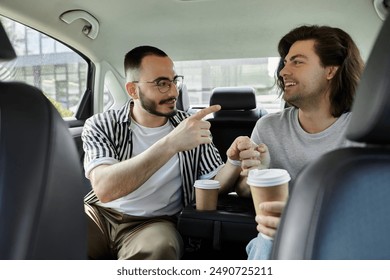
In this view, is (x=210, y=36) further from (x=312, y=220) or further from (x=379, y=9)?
(x=312, y=220)

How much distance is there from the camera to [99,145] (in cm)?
141

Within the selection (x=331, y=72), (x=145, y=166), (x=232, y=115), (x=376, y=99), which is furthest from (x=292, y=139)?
(x=232, y=115)

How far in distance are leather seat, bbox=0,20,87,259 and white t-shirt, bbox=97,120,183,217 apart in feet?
1.98

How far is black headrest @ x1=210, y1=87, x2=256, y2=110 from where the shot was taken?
2299 mm

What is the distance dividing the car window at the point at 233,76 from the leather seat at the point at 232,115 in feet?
0.39

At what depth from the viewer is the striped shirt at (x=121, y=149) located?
55.4 inches

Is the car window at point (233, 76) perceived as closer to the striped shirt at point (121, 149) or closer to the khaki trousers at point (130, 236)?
the striped shirt at point (121, 149)

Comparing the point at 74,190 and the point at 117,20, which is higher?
the point at 117,20

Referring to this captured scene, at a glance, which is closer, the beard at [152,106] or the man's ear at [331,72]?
the man's ear at [331,72]

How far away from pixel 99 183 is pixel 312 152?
622 millimetres

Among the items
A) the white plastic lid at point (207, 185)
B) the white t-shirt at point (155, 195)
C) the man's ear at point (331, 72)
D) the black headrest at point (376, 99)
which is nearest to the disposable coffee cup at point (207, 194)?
the white plastic lid at point (207, 185)
